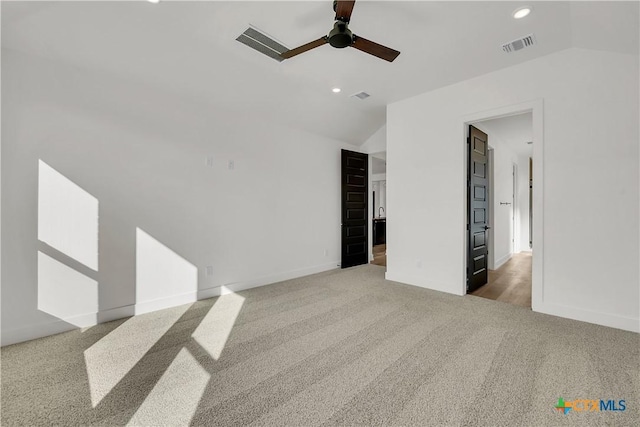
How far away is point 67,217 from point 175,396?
226 cm

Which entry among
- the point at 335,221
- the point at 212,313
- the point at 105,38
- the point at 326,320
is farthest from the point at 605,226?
the point at 105,38

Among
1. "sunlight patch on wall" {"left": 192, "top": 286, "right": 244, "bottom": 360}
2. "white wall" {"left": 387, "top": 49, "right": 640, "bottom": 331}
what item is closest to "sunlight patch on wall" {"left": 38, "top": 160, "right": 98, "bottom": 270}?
"sunlight patch on wall" {"left": 192, "top": 286, "right": 244, "bottom": 360}

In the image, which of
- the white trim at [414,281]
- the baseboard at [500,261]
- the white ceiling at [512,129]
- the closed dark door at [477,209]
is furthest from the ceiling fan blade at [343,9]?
the baseboard at [500,261]

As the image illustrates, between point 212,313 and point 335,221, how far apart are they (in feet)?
10.3

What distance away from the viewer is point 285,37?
2.85 metres

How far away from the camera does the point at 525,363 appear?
2.18 meters

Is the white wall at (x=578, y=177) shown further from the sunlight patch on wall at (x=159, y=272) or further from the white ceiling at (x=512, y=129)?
the sunlight patch on wall at (x=159, y=272)

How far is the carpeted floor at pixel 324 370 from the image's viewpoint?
65.7 inches

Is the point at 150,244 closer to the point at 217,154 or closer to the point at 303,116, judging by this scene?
the point at 217,154

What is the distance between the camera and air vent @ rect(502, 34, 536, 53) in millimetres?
2850

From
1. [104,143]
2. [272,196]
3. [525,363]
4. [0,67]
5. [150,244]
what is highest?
[0,67]

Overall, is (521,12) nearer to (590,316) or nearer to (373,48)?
(373,48)

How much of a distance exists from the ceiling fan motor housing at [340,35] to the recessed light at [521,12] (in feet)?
5.12

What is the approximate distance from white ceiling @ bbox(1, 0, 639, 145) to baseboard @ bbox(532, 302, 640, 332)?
8.68 ft
